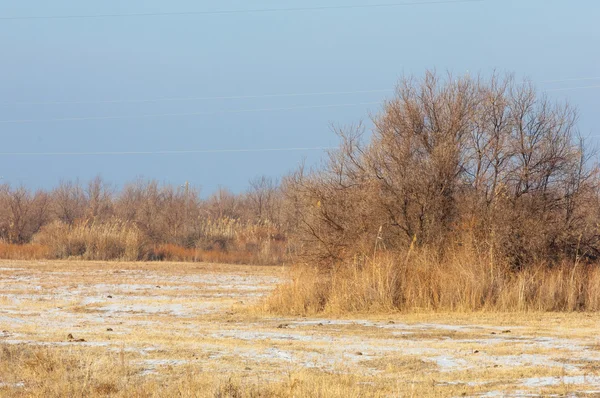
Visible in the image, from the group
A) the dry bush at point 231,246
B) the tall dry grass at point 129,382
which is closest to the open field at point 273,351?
the tall dry grass at point 129,382

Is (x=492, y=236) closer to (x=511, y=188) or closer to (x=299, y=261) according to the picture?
(x=511, y=188)

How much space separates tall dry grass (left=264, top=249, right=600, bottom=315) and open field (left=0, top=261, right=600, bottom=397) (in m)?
0.78

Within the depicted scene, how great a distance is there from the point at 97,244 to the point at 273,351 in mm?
26849

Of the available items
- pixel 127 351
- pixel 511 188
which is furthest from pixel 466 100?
pixel 127 351

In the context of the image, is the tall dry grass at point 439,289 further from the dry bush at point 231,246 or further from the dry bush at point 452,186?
the dry bush at point 231,246

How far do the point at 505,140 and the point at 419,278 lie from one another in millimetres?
5920

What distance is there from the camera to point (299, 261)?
2186cm

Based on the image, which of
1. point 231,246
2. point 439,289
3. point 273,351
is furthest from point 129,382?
point 231,246

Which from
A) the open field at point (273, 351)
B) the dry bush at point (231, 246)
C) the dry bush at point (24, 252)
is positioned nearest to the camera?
the open field at point (273, 351)

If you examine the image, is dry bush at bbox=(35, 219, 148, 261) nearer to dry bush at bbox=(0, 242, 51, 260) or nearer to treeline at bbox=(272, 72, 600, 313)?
dry bush at bbox=(0, 242, 51, 260)

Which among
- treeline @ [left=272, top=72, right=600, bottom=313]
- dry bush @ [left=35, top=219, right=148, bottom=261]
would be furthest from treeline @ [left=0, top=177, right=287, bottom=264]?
treeline @ [left=272, top=72, right=600, bottom=313]

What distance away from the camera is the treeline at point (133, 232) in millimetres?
37219

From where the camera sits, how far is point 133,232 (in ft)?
125

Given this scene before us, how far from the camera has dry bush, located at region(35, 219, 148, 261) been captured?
1449 inches
